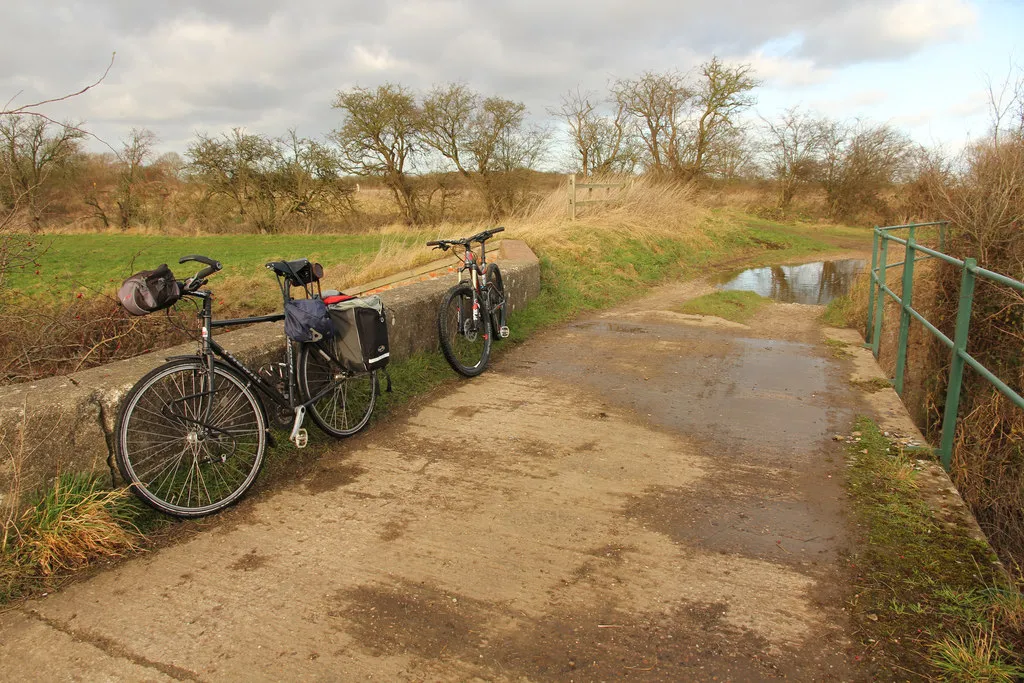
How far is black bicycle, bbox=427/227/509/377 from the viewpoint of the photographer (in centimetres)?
569

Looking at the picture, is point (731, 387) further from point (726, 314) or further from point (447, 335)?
point (726, 314)

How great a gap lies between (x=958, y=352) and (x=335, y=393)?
385 cm

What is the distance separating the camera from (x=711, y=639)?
251 centimetres

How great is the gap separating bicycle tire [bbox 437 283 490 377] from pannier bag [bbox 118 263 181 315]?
2439mm

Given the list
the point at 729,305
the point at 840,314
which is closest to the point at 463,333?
the point at 729,305

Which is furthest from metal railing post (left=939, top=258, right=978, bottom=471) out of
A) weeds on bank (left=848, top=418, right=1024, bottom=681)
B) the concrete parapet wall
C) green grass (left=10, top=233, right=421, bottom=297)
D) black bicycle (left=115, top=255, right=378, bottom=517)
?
green grass (left=10, top=233, right=421, bottom=297)

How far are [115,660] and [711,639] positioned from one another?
2.18 m

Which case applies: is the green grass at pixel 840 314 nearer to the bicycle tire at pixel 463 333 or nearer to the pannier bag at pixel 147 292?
the bicycle tire at pixel 463 333

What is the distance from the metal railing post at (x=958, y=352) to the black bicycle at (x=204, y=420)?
383 centimetres

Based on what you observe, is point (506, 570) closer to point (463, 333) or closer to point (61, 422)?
point (61, 422)

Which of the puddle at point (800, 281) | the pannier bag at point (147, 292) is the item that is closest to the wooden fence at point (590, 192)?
the puddle at point (800, 281)

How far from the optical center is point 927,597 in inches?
105

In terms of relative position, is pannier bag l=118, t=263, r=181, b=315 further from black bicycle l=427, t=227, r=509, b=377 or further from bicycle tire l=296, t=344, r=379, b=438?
black bicycle l=427, t=227, r=509, b=377

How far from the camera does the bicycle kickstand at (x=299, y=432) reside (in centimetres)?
392
